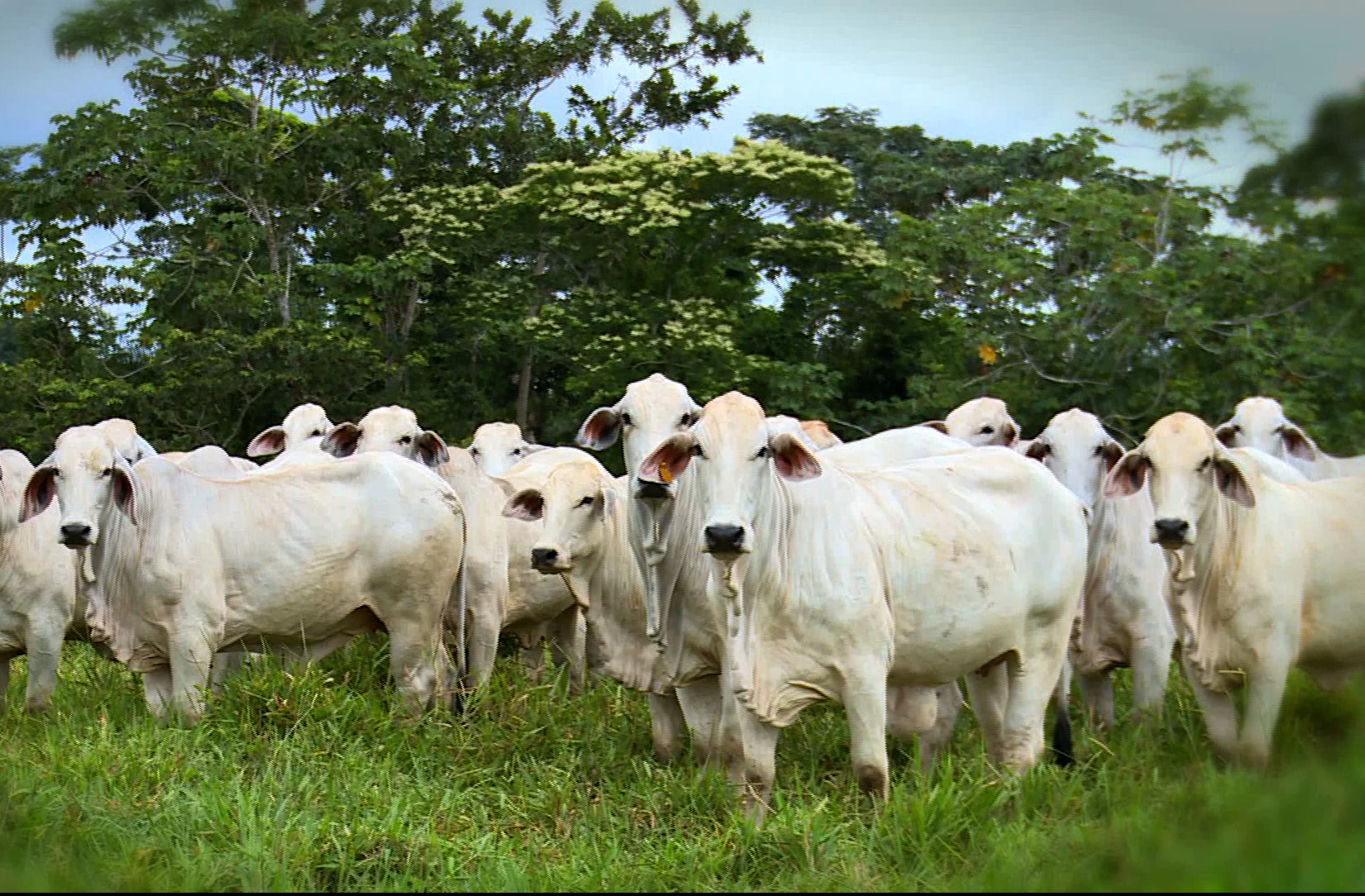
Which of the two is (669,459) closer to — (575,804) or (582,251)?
(575,804)

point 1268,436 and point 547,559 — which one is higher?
point 1268,436

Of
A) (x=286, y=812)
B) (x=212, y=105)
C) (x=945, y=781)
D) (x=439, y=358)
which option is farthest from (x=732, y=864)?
(x=439, y=358)

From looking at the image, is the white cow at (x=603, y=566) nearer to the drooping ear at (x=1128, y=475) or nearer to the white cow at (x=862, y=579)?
the white cow at (x=862, y=579)

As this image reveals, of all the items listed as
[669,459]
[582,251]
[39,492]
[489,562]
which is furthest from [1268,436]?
[582,251]

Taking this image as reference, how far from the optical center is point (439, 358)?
18859mm

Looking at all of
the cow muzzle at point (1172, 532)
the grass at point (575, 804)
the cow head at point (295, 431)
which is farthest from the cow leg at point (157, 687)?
the cow muzzle at point (1172, 532)

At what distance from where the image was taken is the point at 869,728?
4961mm

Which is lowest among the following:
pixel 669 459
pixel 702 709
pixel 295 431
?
pixel 702 709

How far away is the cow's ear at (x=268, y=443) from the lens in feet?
35.7

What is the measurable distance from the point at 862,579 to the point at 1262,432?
4.91 metres

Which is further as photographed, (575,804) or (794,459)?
(575,804)

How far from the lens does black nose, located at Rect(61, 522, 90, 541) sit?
6586 mm

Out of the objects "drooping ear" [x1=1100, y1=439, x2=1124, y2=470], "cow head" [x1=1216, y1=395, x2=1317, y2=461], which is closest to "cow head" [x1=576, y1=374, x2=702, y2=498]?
"drooping ear" [x1=1100, y1=439, x2=1124, y2=470]

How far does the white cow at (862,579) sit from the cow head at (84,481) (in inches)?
122
